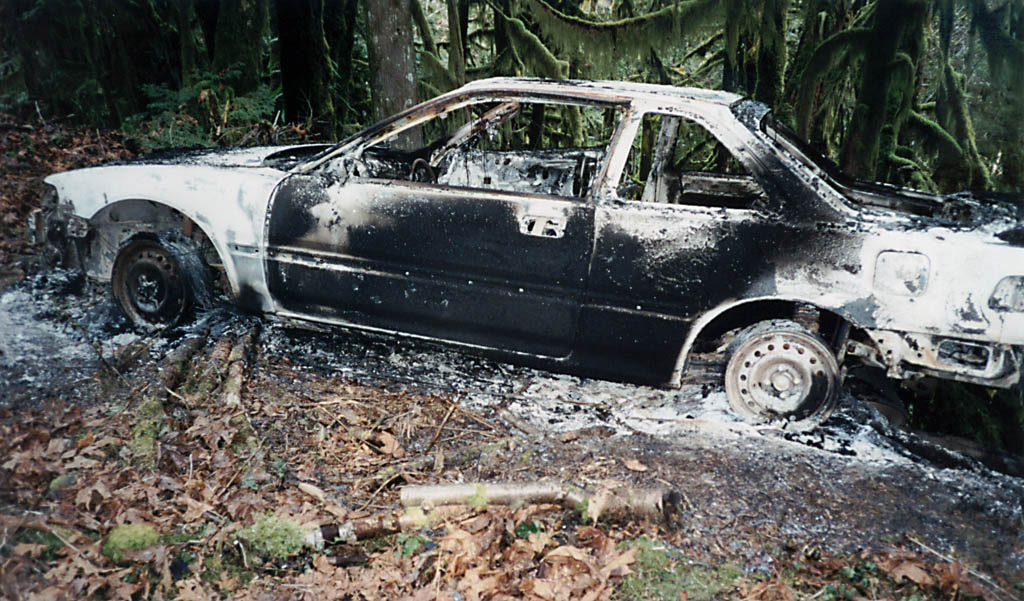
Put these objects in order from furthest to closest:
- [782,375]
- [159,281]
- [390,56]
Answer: [390,56]
[159,281]
[782,375]

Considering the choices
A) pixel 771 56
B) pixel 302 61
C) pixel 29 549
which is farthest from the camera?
pixel 302 61

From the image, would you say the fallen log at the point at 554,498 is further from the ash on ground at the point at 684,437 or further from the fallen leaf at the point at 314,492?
the fallen leaf at the point at 314,492

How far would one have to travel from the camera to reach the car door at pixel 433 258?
370 cm

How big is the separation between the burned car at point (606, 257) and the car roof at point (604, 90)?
0.06 ft

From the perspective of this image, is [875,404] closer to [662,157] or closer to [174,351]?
[662,157]

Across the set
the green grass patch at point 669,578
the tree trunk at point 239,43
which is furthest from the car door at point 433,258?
the tree trunk at point 239,43

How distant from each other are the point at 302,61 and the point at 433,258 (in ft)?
21.2

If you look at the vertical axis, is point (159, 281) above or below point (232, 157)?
below

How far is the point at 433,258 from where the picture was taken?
3.88 m

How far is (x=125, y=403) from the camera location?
3.63 meters

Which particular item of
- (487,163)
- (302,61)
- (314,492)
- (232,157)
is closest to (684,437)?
(314,492)

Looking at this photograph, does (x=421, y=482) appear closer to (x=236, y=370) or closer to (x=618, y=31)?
(x=236, y=370)

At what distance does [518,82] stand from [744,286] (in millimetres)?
1776

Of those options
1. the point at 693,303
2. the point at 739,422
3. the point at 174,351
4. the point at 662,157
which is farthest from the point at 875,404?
the point at 174,351
